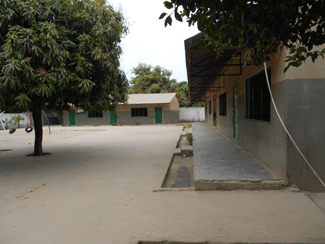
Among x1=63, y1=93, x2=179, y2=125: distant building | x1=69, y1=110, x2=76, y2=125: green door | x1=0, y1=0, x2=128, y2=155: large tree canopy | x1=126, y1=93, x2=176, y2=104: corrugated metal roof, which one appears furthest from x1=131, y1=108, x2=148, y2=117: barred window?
x1=0, y1=0, x2=128, y2=155: large tree canopy

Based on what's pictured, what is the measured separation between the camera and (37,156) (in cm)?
864

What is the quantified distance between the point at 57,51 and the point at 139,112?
76.0 ft

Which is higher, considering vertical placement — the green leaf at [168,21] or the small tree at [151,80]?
the small tree at [151,80]

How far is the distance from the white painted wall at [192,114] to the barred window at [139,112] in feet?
21.5

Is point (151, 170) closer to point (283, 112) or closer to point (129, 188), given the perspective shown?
point (129, 188)

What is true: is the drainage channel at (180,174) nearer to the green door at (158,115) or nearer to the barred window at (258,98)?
the barred window at (258,98)

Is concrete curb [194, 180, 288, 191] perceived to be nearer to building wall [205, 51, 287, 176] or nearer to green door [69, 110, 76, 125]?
building wall [205, 51, 287, 176]

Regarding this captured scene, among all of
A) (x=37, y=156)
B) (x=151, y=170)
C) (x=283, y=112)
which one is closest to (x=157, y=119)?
(x=37, y=156)

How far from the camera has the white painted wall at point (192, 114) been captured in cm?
3275

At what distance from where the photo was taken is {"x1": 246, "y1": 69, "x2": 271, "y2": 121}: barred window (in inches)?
218

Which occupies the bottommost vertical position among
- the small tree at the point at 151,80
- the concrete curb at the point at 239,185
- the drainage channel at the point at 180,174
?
the drainage channel at the point at 180,174

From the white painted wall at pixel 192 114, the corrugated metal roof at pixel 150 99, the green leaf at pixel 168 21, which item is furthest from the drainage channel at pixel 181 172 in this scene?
the white painted wall at pixel 192 114

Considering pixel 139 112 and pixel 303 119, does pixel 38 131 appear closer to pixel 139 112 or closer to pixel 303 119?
pixel 303 119

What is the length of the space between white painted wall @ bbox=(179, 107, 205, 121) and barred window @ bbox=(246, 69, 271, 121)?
83.8ft
